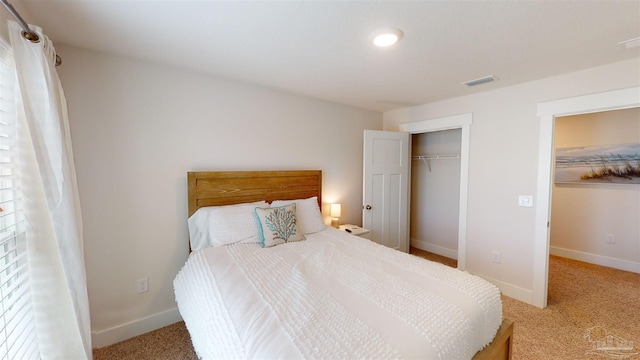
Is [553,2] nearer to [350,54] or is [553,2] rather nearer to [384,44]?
[384,44]

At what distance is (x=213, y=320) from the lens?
4.20 ft

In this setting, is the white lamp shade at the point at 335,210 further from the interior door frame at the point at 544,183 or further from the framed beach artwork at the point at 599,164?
the framed beach artwork at the point at 599,164

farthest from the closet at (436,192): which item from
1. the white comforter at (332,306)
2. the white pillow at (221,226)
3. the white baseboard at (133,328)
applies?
the white baseboard at (133,328)

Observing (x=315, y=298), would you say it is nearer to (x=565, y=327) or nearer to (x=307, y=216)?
(x=307, y=216)

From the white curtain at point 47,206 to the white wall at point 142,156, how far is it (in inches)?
23.8

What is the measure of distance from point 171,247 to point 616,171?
5403mm

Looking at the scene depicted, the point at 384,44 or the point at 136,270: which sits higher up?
the point at 384,44

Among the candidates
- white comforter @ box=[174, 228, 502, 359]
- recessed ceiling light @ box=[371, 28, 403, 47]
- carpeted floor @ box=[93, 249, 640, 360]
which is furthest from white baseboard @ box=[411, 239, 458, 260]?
recessed ceiling light @ box=[371, 28, 403, 47]

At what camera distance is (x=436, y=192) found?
4066 millimetres

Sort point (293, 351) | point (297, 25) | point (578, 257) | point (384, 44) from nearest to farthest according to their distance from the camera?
point (293, 351), point (297, 25), point (384, 44), point (578, 257)

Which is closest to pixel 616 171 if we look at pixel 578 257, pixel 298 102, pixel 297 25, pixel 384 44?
pixel 578 257

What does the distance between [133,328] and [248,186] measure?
58.8 inches

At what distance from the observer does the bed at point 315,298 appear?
3.42ft

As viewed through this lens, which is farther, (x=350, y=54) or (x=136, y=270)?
(x=136, y=270)
